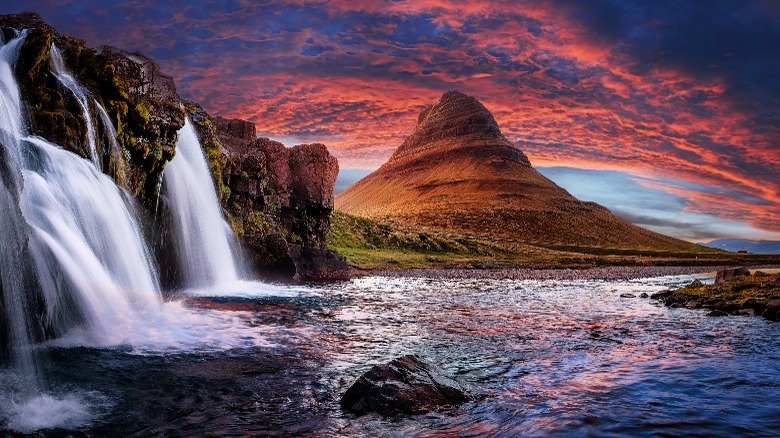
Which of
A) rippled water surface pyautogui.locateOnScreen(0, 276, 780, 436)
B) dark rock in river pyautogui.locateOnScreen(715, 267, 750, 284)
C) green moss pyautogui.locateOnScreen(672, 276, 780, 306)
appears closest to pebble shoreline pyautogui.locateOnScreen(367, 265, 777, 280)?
dark rock in river pyautogui.locateOnScreen(715, 267, 750, 284)

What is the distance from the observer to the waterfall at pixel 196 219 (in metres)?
30.6

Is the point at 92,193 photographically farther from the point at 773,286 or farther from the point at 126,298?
the point at 773,286

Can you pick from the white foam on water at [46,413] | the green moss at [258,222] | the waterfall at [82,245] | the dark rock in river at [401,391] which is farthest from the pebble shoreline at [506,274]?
the white foam on water at [46,413]

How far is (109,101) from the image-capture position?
80.9 feet

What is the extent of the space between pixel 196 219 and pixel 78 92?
11.2 metres

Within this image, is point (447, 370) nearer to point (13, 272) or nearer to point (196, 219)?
point (13, 272)

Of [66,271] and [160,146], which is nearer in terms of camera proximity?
[66,271]

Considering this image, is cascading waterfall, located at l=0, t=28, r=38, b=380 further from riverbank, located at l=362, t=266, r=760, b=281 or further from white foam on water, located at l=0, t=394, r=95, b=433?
riverbank, located at l=362, t=266, r=760, b=281

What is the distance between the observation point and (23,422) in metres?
8.16

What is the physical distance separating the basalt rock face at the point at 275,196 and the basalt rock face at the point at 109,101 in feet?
29.6

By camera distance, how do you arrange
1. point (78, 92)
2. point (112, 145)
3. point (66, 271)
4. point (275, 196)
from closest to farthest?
point (66, 271), point (78, 92), point (112, 145), point (275, 196)

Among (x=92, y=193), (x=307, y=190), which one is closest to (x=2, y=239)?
(x=92, y=193)

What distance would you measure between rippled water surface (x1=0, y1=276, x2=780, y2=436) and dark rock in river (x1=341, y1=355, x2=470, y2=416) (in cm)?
29

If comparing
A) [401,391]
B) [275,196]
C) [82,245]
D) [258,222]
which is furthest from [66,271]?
[275,196]
